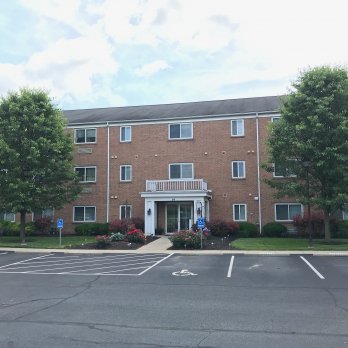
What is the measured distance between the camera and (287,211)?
30656 mm

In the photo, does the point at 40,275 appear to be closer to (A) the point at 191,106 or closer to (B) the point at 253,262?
(B) the point at 253,262

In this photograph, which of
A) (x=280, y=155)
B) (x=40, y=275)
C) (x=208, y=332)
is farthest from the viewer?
(x=280, y=155)

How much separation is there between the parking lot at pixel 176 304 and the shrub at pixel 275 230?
12294 mm

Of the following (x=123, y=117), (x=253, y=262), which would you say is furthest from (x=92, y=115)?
(x=253, y=262)

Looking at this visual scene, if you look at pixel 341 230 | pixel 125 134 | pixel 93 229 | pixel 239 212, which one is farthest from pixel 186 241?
pixel 125 134

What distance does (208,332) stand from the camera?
723 cm

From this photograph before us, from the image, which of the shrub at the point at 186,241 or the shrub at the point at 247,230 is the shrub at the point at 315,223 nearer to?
the shrub at the point at 247,230

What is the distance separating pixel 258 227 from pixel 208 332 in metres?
24.0

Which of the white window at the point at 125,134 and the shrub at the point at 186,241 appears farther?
the white window at the point at 125,134

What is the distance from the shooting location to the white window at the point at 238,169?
31.6 m

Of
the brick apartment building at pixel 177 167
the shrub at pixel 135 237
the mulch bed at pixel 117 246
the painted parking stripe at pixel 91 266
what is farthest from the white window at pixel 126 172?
the painted parking stripe at pixel 91 266

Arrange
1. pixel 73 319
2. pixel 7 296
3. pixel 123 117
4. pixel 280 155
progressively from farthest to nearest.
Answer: pixel 123 117 → pixel 280 155 → pixel 7 296 → pixel 73 319

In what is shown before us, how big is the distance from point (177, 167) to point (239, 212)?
18.6ft

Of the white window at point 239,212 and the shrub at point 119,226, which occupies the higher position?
the white window at point 239,212
